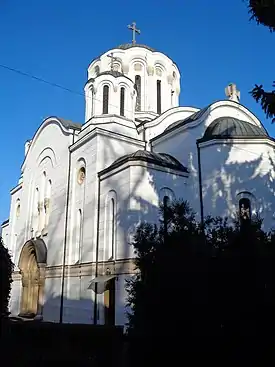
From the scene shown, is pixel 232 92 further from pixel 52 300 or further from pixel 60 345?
pixel 60 345

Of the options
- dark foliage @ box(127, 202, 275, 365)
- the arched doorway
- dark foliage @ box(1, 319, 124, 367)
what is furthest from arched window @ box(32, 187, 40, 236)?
dark foliage @ box(127, 202, 275, 365)

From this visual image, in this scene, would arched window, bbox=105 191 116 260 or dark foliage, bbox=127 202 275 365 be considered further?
arched window, bbox=105 191 116 260

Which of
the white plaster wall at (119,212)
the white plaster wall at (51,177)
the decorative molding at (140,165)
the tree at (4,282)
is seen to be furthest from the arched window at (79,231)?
the tree at (4,282)

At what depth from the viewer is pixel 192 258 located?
20.1 feet

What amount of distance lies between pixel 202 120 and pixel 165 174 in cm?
389

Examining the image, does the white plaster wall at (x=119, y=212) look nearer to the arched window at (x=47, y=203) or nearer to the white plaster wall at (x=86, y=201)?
the white plaster wall at (x=86, y=201)

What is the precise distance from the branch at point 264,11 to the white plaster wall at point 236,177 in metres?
9.57

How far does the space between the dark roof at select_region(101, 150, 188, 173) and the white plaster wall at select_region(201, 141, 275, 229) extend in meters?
1.22

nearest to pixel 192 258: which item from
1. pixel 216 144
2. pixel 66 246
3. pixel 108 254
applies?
pixel 108 254

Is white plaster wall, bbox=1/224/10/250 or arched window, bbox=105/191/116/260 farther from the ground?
white plaster wall, bbox=1/224/10/250

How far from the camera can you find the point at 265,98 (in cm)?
739

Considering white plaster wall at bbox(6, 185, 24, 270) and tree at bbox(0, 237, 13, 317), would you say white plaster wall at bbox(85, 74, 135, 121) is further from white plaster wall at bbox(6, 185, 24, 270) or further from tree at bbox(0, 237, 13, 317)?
tree at bbox(0, 237, 13, 317)

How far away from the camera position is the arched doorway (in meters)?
20.0

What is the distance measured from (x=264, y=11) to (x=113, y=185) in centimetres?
1019
